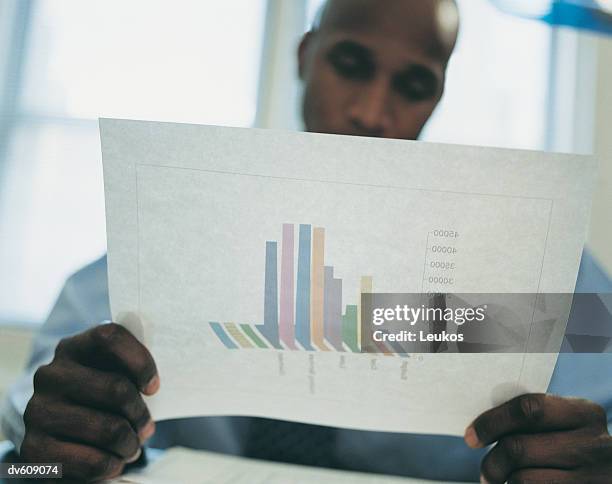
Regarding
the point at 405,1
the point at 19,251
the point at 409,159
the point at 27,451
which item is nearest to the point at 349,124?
the point at 405,1

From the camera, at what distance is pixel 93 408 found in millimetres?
304

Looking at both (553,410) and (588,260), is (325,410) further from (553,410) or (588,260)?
(588,260)

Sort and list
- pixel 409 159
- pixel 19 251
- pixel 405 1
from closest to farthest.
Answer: pixel 409 159
pixel 405 1
pixel 19 251

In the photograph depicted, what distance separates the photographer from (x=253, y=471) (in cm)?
34

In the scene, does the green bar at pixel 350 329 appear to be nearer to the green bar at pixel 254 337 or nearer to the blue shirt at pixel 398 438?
the green bar at pixel 254 337

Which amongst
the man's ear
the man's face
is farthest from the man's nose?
the man's ear

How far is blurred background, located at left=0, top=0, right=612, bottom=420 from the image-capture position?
0.98m

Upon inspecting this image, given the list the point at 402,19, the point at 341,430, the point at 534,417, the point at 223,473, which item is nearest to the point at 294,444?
the point at 341,430

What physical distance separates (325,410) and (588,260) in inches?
18.0

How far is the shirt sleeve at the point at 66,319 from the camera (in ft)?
1.41

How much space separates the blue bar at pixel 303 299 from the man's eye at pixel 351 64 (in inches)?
15.1

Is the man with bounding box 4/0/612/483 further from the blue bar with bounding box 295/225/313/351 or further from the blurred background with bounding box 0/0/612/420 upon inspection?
the blurred background with bounding box 0/0/612/420

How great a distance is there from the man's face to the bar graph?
344 millimetres

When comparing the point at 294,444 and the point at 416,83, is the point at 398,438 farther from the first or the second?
the point at 416,83
